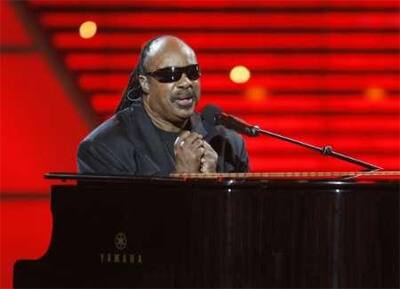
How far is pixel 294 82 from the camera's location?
7.12m

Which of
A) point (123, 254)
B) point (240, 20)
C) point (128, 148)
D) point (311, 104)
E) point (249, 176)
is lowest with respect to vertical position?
point (123, 254)

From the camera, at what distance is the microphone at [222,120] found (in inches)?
149

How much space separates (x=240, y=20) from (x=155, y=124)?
3004 millimetres

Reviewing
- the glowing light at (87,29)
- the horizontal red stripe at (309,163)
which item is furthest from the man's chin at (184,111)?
the glowing light at (87,29)

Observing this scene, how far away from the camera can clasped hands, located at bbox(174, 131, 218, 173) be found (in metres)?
3.70

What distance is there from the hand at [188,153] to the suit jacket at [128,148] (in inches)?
6.9

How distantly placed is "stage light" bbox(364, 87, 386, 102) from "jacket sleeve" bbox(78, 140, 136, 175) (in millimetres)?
3337

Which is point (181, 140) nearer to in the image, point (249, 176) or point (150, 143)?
point (150, 143)

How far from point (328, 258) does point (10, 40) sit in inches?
170

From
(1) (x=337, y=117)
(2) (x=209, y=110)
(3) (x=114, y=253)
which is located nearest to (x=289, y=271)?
(3) (x=114, y=253)

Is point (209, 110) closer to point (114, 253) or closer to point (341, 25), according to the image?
point (114, 253)

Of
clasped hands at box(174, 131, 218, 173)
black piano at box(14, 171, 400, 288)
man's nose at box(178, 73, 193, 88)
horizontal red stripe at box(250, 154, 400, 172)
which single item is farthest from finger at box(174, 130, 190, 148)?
horizontal red stripe at box(250, 154, 400, 172)

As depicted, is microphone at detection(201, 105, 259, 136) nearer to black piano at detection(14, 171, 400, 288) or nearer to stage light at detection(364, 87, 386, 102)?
black piano at detection(14, 171, 400, 288)

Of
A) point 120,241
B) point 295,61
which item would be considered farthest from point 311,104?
point 120,241
